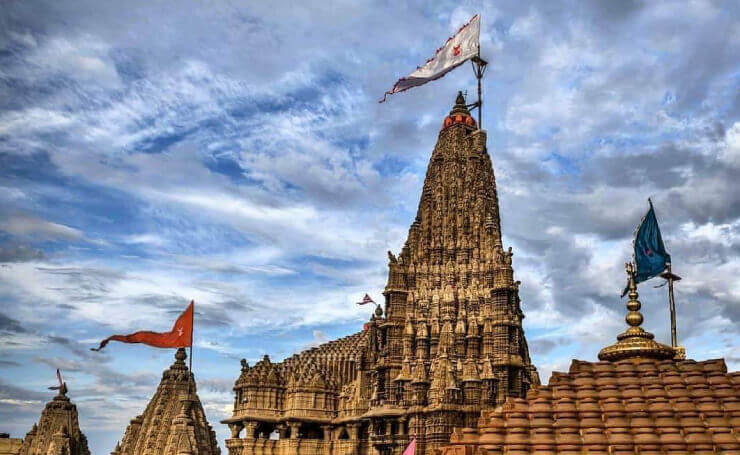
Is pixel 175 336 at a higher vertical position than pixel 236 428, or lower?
higher

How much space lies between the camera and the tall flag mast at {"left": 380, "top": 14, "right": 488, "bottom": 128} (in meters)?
56.2

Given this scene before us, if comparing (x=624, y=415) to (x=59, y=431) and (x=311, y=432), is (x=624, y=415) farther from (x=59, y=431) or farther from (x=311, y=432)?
(x=59, y=431)

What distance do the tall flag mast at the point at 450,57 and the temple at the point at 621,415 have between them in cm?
3945

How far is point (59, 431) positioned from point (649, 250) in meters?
46.3

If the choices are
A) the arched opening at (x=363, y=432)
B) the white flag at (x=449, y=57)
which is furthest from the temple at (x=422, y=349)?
the white flag at (x=449, y=57)

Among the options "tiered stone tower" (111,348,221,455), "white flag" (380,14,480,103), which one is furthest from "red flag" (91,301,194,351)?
"white flag" (380,14,480,103)

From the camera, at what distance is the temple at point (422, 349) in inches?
1989

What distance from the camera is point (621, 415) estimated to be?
17391mm

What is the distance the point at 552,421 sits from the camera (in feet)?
57.9

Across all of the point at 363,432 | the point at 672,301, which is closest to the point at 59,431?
the point at 363,432

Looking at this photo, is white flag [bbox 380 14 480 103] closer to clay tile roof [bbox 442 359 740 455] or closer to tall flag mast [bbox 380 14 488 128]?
tall flag mast [bbox 380 14 488 128]

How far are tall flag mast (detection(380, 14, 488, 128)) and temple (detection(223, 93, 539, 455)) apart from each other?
6.11 m

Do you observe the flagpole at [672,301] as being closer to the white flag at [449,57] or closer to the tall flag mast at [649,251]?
the tall flag mast at [649,251]

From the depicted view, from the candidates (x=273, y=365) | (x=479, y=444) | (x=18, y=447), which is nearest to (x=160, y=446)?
(x=273, y=365)
